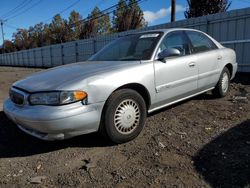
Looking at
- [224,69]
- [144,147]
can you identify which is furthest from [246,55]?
[144,147]

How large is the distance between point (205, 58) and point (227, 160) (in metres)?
2.39

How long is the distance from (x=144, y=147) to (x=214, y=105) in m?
2.36

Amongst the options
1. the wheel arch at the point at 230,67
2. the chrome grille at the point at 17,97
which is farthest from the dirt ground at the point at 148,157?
the wheel arch at the point at 230,67

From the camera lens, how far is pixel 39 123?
10.9ft

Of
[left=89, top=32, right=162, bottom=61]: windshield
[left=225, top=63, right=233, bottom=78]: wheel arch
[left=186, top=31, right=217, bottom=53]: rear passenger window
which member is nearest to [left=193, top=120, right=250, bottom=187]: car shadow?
[left=89, top=32, right=162, bottom=61]: windshield

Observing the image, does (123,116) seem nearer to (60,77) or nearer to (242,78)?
(60,77)

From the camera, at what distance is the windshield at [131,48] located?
444 centimetres

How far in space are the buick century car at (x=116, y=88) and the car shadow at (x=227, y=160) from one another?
994 millimetres

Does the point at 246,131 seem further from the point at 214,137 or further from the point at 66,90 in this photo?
the point at 66,90

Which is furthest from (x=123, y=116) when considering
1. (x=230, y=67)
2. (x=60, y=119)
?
(x=230, y=67)

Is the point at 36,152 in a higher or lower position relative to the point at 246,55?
lower

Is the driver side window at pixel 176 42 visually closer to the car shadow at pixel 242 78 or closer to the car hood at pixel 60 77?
the car hood at pixel 60 77

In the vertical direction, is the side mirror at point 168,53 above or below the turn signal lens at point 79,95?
above

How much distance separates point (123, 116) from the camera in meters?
3.80
